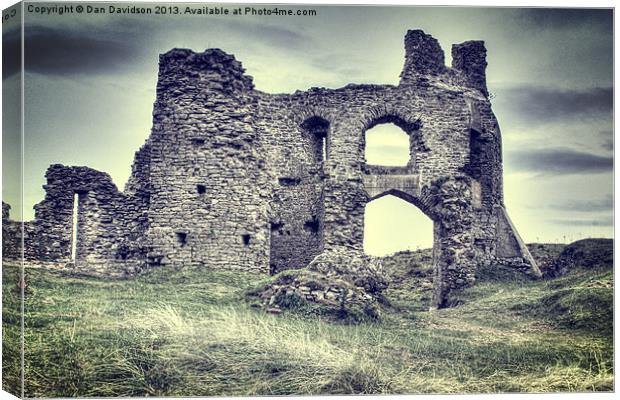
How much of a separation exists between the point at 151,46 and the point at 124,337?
4.50 metres

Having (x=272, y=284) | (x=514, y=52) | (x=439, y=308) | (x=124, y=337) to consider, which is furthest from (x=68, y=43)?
(x=439, y=308)

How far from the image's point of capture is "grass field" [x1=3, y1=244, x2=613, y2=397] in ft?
47.3

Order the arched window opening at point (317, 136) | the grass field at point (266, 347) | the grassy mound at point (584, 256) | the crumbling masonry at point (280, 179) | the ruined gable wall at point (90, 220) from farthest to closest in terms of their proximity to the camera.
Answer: the arched window opening at point (317, 136), the crumbling masonry at point (280, 179), the ruined gable wall at point (90, 220), the grassy mound at point (584, 256), the grass field at point (266, 347)

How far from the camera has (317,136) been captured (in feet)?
72.7

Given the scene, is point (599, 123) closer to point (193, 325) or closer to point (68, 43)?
point (193, 325)

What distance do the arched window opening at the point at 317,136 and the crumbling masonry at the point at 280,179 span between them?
1.3 inches

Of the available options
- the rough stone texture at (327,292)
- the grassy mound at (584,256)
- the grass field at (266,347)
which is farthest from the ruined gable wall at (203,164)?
the grassy mound at (584,256)

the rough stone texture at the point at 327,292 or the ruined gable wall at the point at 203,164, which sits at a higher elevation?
the ruined gable wall at the point at 203,164

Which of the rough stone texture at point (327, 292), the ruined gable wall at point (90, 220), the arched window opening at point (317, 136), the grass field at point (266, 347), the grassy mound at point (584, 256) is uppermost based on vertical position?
the arched window opening at point (317, 136)

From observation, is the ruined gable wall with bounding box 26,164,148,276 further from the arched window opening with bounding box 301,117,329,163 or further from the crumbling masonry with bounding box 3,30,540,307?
the arched window opening with bounding box 301,117,329,163

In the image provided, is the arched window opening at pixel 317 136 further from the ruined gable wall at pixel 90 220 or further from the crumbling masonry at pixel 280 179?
the ruined gable wall at pixel 90 220

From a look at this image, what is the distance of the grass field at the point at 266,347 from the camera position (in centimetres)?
1442

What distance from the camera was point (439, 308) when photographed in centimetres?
2125

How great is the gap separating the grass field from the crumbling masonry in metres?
1.99
